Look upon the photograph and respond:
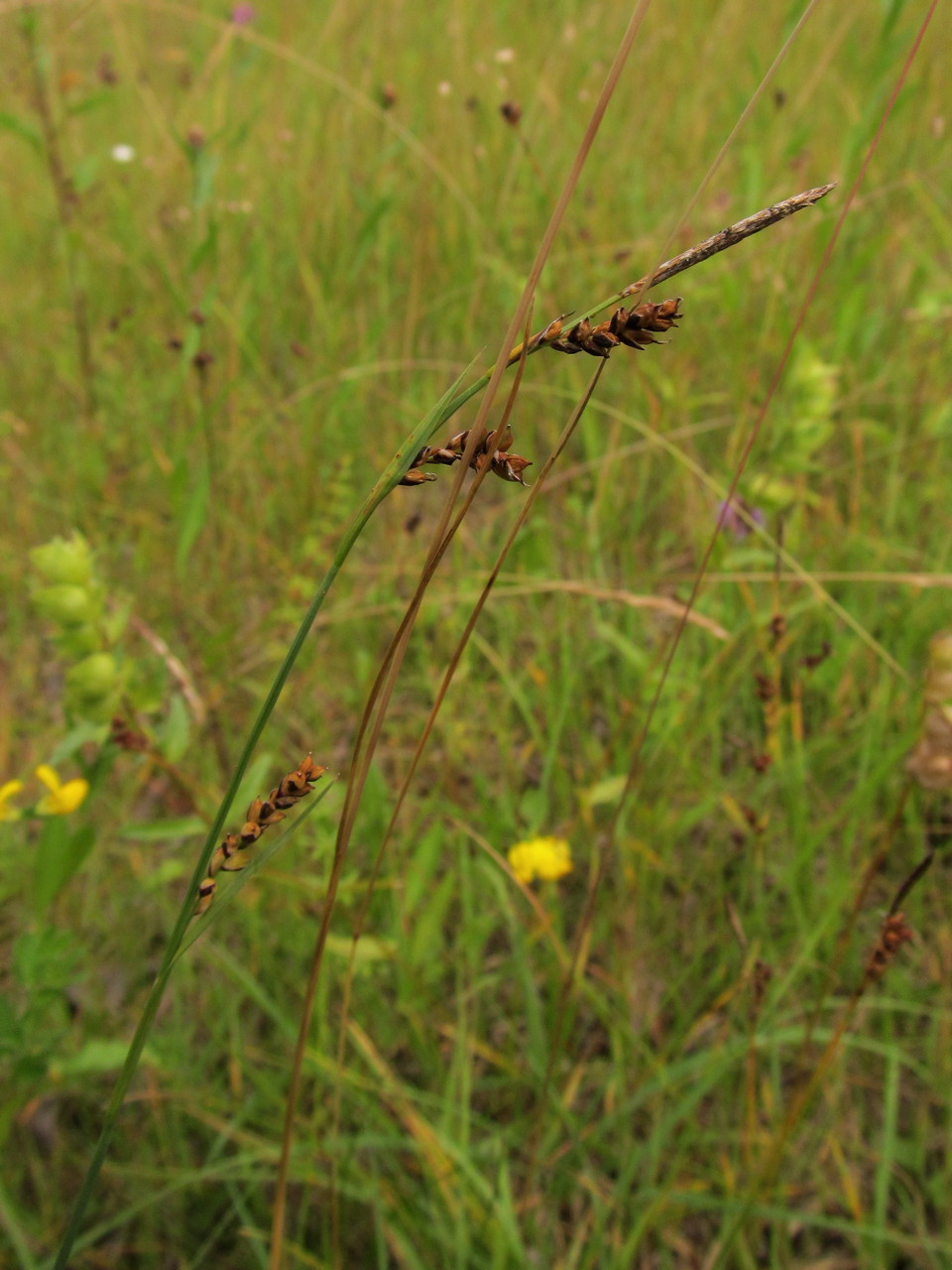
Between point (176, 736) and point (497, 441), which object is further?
point (176, 736)

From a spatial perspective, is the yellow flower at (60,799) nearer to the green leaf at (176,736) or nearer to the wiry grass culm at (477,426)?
the green leaf at (176,736)

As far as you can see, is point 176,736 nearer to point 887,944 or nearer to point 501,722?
point 501,722

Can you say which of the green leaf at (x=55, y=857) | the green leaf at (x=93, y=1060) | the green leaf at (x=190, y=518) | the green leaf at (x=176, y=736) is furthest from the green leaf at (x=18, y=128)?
the green leaf at (x=93, y=1060)

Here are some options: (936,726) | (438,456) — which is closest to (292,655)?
(438,456)

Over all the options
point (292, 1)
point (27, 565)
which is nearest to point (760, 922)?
point (27, 565)

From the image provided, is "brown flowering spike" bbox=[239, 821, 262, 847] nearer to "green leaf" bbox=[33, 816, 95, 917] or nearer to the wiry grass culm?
the wiry grass culm

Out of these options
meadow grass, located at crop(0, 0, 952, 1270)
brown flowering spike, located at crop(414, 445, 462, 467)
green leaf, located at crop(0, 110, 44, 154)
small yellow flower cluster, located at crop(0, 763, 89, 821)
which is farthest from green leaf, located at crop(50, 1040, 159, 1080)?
green leaf, located at crop(0, 110, 44, 154)

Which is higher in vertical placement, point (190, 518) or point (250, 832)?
point (250, 832)
